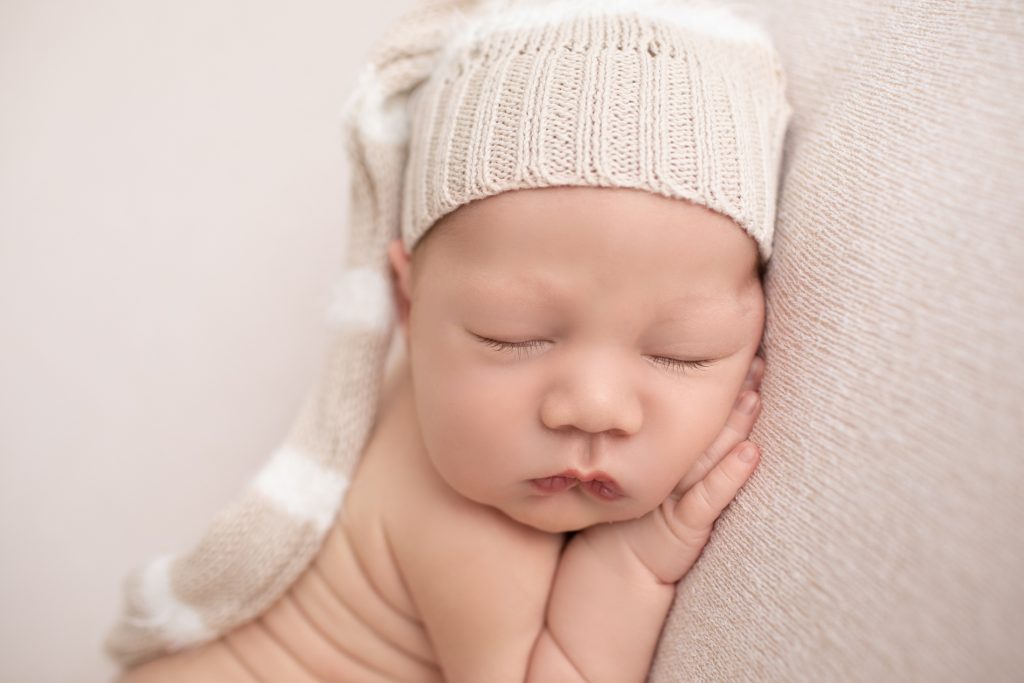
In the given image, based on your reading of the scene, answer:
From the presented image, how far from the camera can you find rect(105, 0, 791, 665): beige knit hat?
848mm

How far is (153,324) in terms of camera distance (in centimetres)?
159

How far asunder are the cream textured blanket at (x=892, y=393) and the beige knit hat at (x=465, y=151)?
0.11 meters

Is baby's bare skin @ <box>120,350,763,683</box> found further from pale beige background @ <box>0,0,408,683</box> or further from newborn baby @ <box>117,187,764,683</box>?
pale beige background @ <box>0,0,408,683</box>

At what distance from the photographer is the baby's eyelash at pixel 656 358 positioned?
0.87m

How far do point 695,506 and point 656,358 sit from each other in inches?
6.4

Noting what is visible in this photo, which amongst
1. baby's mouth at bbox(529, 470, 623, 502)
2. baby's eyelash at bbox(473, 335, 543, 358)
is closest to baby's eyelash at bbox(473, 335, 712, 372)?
baby's eyelash at bbox(473, 335, 543, 358)

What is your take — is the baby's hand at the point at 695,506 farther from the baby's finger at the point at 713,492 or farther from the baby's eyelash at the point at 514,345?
the baby's eyelash at the point at 514,345

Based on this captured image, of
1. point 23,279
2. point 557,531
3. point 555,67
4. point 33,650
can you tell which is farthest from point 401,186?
point 33,650

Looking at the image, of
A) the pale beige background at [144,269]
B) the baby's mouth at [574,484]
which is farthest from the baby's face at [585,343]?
the pale beige background at [144,269]

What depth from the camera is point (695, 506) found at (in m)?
0.88

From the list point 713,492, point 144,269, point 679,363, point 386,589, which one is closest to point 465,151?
point 679,363

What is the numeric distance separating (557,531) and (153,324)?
3.26ft

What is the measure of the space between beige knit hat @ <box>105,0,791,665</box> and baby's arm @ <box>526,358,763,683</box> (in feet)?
0.83

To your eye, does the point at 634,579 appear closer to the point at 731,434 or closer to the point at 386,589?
the point at 731,434
